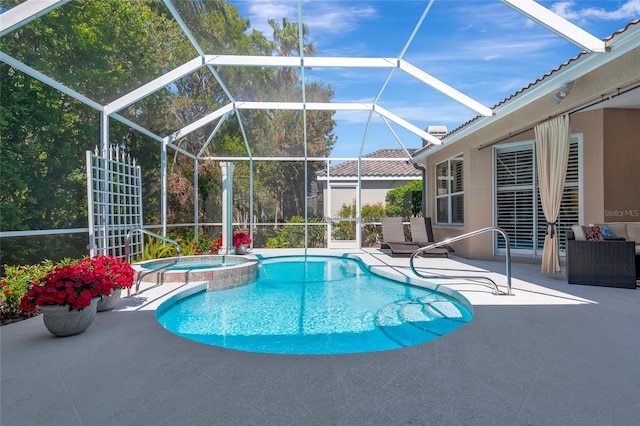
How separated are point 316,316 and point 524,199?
5.71 meters

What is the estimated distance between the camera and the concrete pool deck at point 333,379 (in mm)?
2070

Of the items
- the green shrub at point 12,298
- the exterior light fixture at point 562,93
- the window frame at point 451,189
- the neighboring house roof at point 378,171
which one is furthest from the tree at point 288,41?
the neighboring house roof at point 378,171

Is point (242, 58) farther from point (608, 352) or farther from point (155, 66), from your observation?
point (608, 352)

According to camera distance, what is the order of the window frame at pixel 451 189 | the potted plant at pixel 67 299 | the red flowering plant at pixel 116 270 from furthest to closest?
1. the window frame at pixel 451 189
2. the red flowering plant at pixel 116 270
3. the potted plant at pixel 67 299

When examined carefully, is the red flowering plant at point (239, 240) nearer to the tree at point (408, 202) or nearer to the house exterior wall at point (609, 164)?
the tree at point (408, 202)

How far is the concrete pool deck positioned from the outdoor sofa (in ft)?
6.90

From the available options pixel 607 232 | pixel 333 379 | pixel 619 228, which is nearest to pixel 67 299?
pixel 333 379

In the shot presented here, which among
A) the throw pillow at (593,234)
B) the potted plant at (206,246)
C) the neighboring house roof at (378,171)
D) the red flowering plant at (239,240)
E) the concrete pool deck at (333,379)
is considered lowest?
the concrete pool deck at (333,379)

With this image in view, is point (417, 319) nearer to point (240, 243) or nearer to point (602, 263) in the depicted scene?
point (602, 263)

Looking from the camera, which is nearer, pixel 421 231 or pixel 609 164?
pixel 609 164

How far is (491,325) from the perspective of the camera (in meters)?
3.66

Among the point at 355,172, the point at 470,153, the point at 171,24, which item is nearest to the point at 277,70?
the point at 171,24

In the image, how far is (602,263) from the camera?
5.66 m

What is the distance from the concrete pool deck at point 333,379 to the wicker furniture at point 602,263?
210cm
